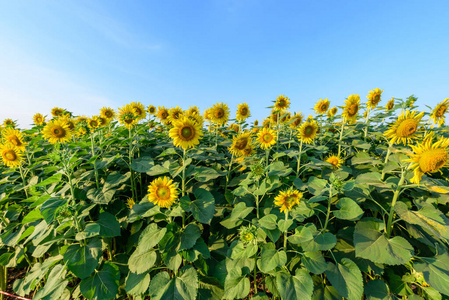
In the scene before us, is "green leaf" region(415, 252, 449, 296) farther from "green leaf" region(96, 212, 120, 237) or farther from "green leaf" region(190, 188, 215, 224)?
"green leaf" region(96, 212, 120, 237)

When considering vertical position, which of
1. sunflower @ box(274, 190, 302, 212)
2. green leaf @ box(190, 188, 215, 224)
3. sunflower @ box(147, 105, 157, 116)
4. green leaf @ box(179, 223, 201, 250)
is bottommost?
green leaf @ box(179, 223, 201, 250)

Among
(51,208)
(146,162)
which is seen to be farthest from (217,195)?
(51,208)

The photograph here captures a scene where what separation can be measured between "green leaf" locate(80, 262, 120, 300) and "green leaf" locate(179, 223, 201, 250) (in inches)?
34.5

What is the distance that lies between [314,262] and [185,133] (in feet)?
6.50

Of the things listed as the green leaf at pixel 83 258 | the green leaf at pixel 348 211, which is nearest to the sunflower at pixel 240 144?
the green leaf at pixel 348 211

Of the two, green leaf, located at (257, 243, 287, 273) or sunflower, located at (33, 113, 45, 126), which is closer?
green leaf, located at (257, 243, 287, 273)

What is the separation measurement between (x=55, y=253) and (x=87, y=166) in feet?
4.11

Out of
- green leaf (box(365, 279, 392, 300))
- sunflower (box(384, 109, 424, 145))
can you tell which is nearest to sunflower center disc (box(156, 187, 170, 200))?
green leaf (box(365, 279, 392, 300))

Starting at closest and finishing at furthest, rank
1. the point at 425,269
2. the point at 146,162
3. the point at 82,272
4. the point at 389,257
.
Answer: the point at 389,257
the point at 425,269
the point at 82,272
the point at 146,162

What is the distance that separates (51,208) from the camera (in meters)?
2.17

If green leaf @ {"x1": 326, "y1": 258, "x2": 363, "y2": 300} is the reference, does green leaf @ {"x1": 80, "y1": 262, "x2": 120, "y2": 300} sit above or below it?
below

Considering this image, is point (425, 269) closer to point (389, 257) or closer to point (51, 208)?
point (389, 257)

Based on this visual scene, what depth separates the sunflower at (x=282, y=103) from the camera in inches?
160

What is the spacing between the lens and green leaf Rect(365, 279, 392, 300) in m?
2.00
